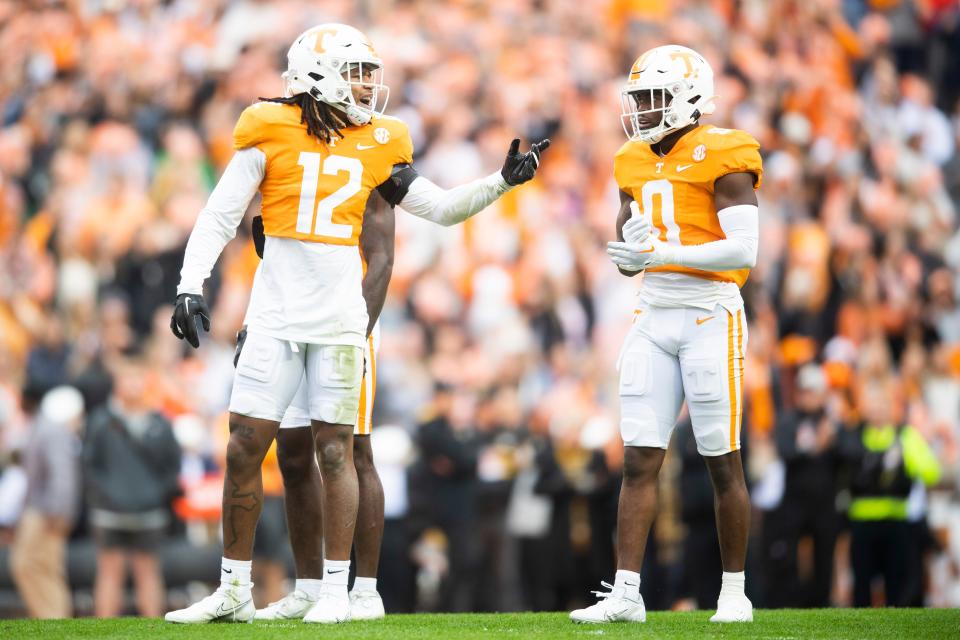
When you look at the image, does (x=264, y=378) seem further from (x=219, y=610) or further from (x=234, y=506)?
(x=219, y=610)

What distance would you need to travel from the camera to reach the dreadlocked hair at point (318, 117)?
18.9 ft

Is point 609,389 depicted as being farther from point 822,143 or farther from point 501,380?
point 822,143

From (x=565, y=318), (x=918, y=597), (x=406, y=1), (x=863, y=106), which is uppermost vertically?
Answer: (x=406, y=1)

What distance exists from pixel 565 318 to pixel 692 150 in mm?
6311

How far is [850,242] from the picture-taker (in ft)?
41.8

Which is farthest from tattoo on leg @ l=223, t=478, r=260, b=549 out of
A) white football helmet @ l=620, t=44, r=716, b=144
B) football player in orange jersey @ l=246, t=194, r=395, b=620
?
white football helmet @ l=620, t=44, r=716, b=144

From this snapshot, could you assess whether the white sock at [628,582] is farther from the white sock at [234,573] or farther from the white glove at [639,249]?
the white sock at [234,573]

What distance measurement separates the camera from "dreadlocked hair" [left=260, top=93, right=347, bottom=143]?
577cm

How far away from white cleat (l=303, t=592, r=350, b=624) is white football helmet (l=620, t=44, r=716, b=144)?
2.10 m

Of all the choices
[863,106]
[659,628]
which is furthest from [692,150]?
[863,106]

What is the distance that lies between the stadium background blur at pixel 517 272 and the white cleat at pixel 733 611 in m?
3.59

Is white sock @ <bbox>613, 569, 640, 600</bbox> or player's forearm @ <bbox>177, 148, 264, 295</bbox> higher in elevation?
player's forearm @ <bbox>177, 148, 264, 295</bbox>

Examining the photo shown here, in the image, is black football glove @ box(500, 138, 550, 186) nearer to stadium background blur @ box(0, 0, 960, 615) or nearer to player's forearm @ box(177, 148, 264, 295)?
player's forearm @ box(177, 148, 264, 295)

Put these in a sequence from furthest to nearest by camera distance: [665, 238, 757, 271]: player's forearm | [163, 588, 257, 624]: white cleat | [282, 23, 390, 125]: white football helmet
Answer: [665, 238, 757, 271]: player's forearm < [282, 23, 390, 125]: white football helmet < [163, 588, 257, 624]: white cleat
